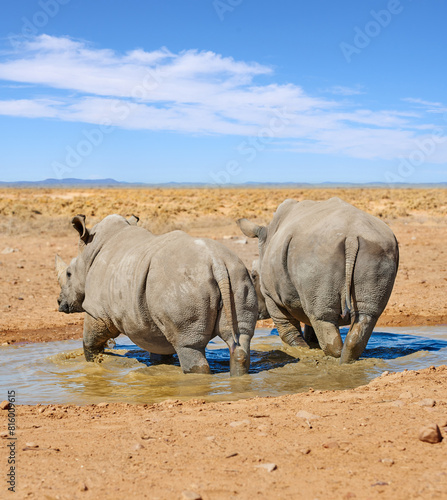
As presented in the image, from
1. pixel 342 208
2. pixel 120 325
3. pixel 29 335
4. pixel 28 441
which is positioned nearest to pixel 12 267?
pixel 29 335

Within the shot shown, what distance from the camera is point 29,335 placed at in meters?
10.3

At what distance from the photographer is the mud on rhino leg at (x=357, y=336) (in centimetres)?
714

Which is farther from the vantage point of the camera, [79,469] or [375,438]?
[375,438]

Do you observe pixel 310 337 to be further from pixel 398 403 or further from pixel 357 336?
pixel 398 403

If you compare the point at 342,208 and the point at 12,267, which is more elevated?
the point at 342,208

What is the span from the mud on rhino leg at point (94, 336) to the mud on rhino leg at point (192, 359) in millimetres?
1479

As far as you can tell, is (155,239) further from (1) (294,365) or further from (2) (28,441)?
(2) (28,441)

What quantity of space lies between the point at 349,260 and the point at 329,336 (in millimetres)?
1018

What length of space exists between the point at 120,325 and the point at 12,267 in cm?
957

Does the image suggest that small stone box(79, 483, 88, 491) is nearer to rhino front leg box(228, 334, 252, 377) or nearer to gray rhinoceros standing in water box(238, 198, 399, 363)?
rhino front leg box(228, 334, 252, 377)

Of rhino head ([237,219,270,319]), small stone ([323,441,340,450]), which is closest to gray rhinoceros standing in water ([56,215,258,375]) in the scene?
rhino head ([237,219,270,319])

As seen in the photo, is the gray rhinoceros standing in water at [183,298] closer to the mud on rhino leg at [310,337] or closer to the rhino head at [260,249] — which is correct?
the rhino head at [260,249]

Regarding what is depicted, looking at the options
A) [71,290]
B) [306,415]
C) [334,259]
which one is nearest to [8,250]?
[71,290]

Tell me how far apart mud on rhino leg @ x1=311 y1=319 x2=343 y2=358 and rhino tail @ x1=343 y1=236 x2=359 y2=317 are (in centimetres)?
49
